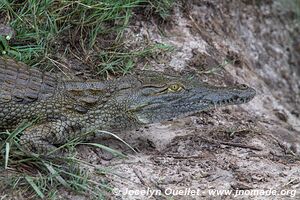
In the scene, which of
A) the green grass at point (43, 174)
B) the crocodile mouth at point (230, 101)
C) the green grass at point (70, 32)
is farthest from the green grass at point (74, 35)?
the green grass at point (43, 174)

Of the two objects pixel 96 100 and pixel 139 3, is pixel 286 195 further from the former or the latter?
pixel 139 3

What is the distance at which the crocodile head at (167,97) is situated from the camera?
4.43 metres

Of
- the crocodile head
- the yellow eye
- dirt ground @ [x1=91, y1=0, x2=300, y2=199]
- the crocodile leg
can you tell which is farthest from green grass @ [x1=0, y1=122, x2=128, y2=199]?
the yellow eye

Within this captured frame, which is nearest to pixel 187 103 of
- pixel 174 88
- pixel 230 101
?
pixel 174 88

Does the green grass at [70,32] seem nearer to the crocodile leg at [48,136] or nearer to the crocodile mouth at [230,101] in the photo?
the crocodile leg at [48,136]

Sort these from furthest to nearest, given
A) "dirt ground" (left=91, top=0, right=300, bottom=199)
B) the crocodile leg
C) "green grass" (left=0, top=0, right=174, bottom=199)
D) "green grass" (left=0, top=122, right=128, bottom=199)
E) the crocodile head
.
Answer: "green grass" (left=0, top=0, right=174, bottom=199)
the crocodile head
"dirt ground" (left=91, top=0, right=300, bottom=199)
the crocodile leg
"green grass" (left=0, top=122, right=128, bottom=199)

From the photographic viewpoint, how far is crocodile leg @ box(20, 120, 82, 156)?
13.4ft

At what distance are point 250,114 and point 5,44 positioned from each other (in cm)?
220

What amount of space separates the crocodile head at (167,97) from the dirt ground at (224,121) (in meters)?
0.26

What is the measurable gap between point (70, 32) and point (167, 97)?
122 cm

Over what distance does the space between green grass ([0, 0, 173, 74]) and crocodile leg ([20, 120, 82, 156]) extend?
0.83m

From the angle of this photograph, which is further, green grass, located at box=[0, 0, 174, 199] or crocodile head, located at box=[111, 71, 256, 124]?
green grass, located at box=[0, 0, 174, 199]

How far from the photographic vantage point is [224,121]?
504 centimetres

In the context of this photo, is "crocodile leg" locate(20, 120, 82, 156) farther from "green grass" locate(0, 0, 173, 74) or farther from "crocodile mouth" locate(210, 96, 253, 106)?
"crocodile mouth" locate(210, 96, 253, 106)
